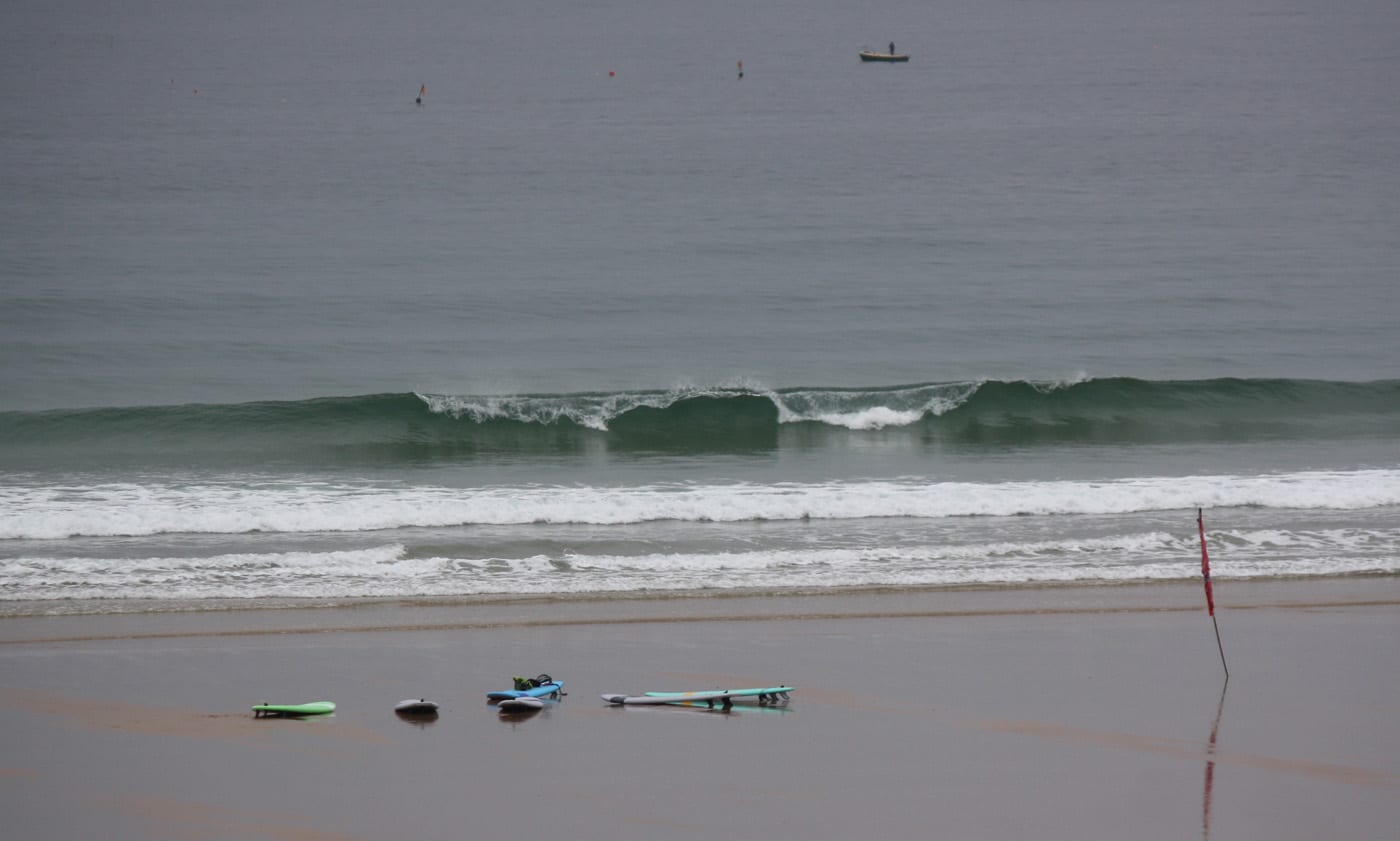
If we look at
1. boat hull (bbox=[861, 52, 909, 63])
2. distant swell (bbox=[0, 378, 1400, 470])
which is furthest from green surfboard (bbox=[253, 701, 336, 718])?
boat hull (bbox=[861, 52, 909, 63])

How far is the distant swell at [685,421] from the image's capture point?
24.3 meters

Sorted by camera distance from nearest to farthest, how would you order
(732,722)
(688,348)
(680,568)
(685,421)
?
(732,722)
(680,568)
(685,421)
(688,348)

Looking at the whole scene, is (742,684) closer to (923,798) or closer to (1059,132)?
(923,798)

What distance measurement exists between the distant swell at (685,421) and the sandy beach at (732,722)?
1022 cm

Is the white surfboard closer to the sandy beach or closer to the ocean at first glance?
the sandy beach

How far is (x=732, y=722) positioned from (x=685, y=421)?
593 inches

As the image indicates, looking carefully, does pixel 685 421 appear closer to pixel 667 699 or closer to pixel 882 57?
pixel 667 699

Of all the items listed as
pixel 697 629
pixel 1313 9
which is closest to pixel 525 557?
pixel 697 629

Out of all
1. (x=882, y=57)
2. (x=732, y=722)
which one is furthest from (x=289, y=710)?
(x=882, y=57)

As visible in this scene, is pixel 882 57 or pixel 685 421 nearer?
pixel 685 421

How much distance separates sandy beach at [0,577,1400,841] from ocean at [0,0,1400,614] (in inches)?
54.8

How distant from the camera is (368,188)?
5256 cm

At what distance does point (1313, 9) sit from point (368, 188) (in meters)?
137

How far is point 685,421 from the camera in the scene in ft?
84.1
